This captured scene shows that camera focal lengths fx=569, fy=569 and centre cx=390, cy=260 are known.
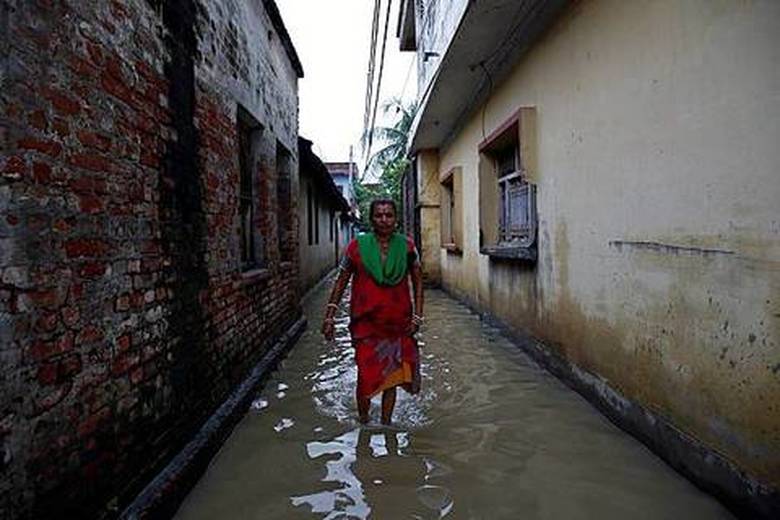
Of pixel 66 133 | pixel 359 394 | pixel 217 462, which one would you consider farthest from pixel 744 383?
pixel 66 133

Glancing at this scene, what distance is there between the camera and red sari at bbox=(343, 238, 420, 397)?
3.53m

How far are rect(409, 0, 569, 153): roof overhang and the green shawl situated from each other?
260 cm

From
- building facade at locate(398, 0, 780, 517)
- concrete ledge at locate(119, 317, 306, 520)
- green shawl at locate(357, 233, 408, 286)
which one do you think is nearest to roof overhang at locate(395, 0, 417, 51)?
building facade at locate(398, 0, 780, 517)

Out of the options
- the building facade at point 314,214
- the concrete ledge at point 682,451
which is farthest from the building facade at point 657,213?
the building facade at point 314,214

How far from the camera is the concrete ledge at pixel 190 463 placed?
229cm

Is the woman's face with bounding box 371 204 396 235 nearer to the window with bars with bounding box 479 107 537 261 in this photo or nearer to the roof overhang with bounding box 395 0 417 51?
the window with bars with bounding box 479 107 537 261

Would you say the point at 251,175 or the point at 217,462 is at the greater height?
the point at 251,175

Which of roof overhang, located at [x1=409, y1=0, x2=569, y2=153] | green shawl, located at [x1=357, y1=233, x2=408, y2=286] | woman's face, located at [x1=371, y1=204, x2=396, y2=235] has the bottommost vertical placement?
green shawl, located at [x1=357, y1=233, x2=408, y2=286]

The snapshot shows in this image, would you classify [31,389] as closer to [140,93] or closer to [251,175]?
[140,93]

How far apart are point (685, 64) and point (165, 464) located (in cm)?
312

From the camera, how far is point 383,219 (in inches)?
140

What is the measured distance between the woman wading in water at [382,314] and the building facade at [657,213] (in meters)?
1.34

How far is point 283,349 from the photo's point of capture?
5.68m

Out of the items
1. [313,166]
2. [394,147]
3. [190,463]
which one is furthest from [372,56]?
[394,147]
